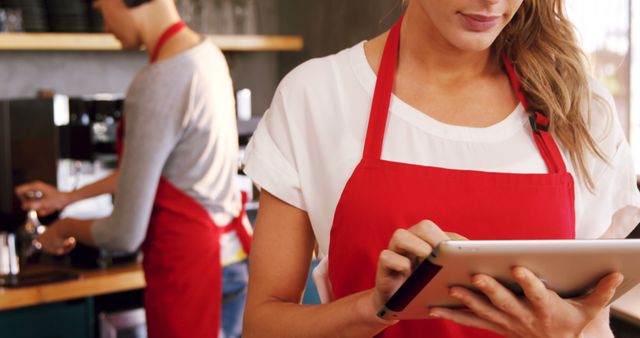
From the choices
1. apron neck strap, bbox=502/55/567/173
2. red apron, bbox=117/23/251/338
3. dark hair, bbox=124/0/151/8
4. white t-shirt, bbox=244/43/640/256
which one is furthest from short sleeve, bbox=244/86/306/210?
dark hair, bbox=124/0/151/8

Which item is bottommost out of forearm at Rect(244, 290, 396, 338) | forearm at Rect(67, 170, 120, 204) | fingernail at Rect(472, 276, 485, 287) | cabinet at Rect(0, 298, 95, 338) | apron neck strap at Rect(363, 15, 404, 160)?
cabinet at Rect(0, 298, 95, 338)

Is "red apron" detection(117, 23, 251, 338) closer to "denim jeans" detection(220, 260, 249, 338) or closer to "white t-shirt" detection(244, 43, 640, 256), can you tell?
"denim jeans" detection(220, 260, 249, 338)

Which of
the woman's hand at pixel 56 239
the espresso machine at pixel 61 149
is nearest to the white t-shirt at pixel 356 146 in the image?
the woman's hand at pixel 56 239

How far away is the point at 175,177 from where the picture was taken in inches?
91.0

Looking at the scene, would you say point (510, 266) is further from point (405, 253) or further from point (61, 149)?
point (61, 149)

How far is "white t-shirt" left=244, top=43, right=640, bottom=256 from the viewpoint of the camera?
119cm

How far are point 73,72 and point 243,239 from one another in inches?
62.8

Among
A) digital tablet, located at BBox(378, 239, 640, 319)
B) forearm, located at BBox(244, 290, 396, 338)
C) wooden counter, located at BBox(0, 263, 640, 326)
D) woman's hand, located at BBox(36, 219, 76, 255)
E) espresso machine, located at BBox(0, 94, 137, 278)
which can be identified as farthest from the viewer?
espresso machine, located at BBox(0, 94, 137, 278)

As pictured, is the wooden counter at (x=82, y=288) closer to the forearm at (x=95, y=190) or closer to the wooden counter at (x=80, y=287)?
the wooden counter at (x=80, y=287)

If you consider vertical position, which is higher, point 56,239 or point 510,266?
point 510,266

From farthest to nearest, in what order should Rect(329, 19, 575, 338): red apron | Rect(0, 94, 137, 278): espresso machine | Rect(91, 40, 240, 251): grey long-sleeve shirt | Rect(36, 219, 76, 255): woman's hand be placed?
Rect(0, 94, 137, 278): espresso machine, Rect(36, 219, 76, 255): woman's hand, Rect(91, 40, 240, 251): grey long-sleeve shirt, Rect(329, 19, 575, 338): red apron

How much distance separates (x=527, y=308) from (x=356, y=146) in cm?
36

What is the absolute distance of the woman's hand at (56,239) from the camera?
256cm

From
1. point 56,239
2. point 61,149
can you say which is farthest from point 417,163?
point 61,149
